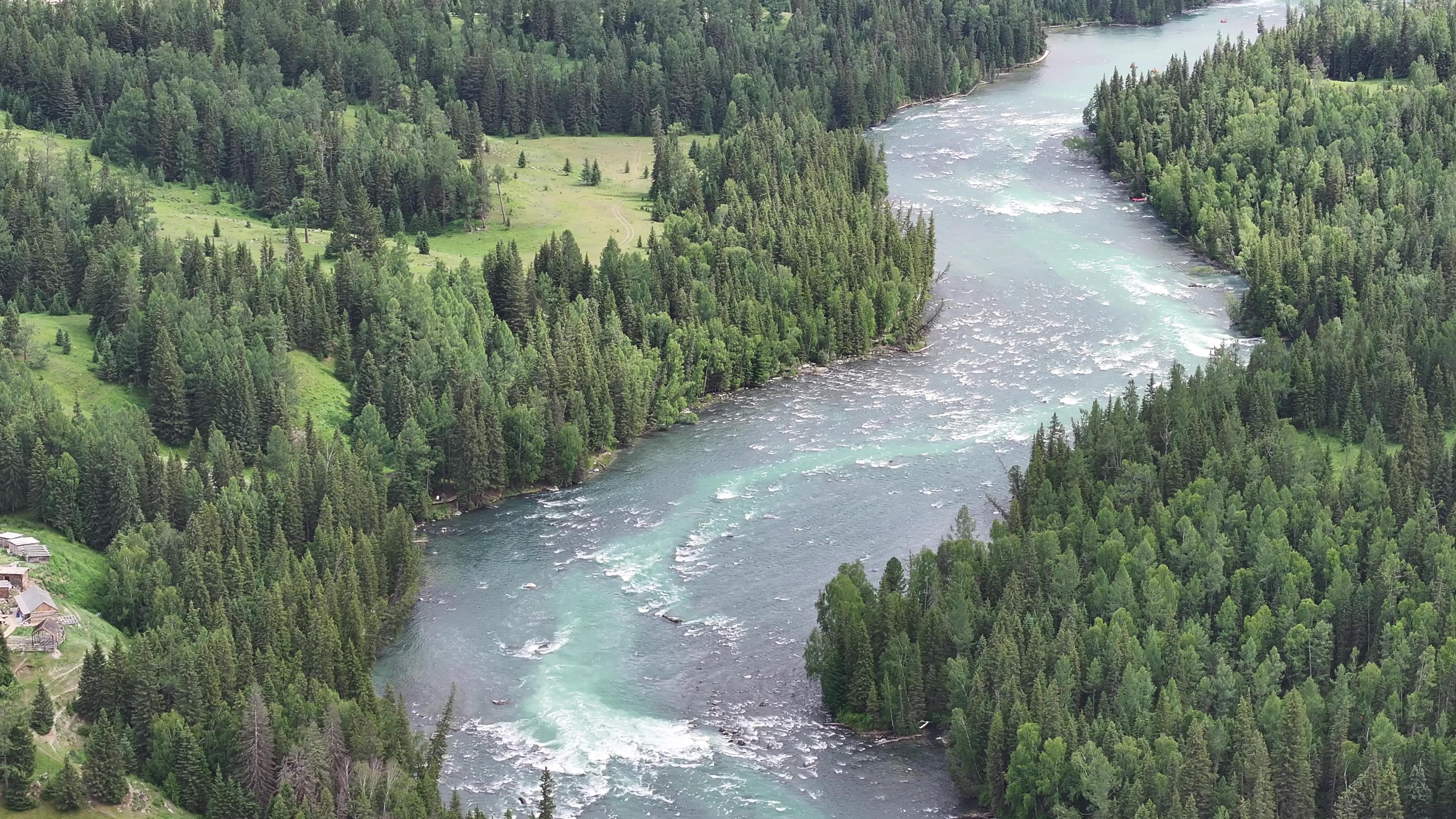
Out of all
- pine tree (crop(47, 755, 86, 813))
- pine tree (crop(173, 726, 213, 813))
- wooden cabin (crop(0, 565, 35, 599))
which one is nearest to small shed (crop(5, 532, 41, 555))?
wooden cabin (crop(0, 565, 35, 599))

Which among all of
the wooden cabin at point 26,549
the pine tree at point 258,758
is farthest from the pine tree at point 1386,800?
the wooden cabin at point 26,549

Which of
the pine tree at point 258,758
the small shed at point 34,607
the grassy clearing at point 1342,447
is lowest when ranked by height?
the pine tree at point 258,758

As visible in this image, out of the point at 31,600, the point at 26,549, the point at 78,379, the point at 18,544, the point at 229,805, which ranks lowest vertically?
the point at 229,805

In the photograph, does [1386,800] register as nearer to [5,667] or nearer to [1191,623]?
[1191,623]

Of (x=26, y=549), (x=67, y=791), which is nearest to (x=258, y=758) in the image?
(x=67, y=791)

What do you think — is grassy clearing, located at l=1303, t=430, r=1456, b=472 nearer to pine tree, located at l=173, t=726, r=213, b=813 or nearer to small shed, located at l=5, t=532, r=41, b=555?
pine tree, located at l=173, t=726, r=213, b=813

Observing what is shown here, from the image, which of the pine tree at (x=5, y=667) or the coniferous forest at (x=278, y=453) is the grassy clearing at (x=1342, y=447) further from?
the pine tree at (x=5, y=667)

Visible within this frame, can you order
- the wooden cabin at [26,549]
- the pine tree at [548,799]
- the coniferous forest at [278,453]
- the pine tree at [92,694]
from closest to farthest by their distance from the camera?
the pine tree at [548,799] → the coniferous forest at [278,453] → the pine tree at [92,694] → the wooden cabin at [26,549]
